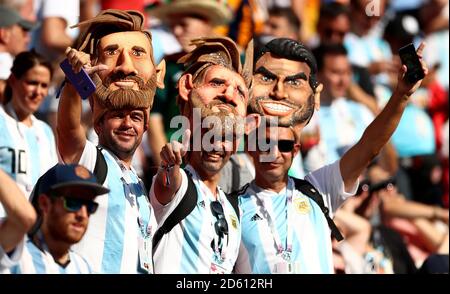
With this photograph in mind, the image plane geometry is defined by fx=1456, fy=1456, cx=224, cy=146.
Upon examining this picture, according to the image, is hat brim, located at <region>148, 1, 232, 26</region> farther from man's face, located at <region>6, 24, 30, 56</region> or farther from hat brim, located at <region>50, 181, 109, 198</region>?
hat brim, located at <region>50, 181, 109, 198</region>

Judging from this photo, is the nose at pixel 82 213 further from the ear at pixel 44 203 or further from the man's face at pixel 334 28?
the man's face at pixel 334 28

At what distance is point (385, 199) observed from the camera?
40.0 ft

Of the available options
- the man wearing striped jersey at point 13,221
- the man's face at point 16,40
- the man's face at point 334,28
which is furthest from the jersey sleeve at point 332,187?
the man's face at point 334,28

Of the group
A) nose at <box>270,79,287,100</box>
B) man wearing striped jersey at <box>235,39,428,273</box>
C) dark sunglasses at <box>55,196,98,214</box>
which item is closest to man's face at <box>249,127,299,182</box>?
man wearing striped jersey at <box>235,39,428,273</box>

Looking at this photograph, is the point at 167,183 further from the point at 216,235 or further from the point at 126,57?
the point at 126,57

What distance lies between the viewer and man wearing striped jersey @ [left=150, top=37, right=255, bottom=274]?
24.8 ft

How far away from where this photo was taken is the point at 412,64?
8203mm

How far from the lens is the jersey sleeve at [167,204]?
7551mm

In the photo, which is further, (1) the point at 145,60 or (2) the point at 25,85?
(2) the point at 25,85

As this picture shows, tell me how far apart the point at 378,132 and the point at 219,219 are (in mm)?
1198

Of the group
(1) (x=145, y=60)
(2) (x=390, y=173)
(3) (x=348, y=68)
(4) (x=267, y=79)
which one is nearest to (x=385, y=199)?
(2) (x=390, y=173)

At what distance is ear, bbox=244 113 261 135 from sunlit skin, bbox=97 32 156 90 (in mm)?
686

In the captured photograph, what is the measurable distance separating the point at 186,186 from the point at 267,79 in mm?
1201

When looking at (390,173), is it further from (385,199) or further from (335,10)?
(335,10)
